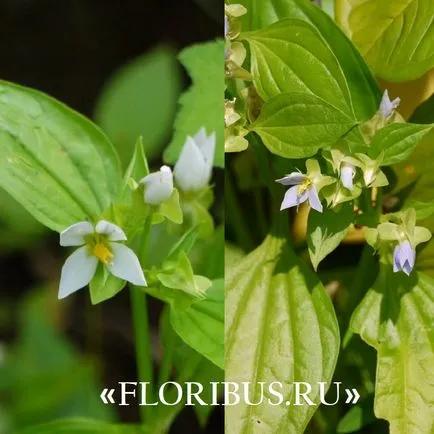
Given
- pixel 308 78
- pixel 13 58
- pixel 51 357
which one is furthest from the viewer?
pixel 13 58

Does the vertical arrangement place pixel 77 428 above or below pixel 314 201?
below

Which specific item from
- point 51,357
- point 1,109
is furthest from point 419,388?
point 51,357

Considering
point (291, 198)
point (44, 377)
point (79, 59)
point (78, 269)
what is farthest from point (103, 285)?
point (79, 59)

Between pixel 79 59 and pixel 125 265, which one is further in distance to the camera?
pixel 79 59

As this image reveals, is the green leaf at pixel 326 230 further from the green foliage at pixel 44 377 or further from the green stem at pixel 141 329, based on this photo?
the green foliage at pixel 44 377

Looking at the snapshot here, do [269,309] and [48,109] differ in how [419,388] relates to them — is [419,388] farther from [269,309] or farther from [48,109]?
[48,109]

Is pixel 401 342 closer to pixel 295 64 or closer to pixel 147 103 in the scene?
pixel 295 64

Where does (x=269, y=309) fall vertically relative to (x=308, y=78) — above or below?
below
